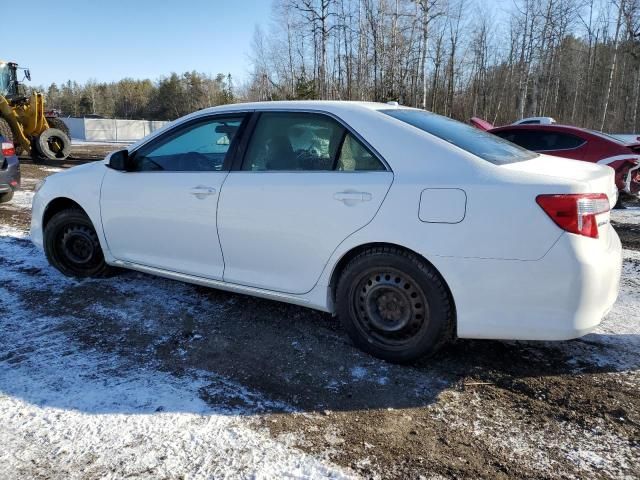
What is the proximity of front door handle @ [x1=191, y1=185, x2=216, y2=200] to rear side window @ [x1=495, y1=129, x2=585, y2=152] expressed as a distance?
22.2ft

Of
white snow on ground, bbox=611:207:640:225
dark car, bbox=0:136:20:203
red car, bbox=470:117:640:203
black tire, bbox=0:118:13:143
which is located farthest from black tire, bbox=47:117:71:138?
white snow on ground, bbox=611:207:640:225

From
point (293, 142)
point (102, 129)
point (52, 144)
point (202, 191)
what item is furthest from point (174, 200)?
point (102, 129)

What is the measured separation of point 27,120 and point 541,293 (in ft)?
56.2

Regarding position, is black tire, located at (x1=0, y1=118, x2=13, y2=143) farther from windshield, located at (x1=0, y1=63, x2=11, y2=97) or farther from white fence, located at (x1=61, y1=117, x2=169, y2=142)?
white fence, located at (x1=61, y1=117, x2=169, y2=142)

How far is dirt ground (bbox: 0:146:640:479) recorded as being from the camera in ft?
7.23

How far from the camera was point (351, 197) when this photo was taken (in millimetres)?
2941

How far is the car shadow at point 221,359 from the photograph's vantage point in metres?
2.64

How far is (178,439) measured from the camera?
229cm

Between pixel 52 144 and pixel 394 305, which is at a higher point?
pixel 52 144

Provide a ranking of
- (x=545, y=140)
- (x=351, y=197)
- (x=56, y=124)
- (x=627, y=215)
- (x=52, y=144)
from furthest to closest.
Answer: (x=56, y=124) < (x=52, y=144) < (x=545, y=140) < (x=627, y=215) < (x=351, y=197)

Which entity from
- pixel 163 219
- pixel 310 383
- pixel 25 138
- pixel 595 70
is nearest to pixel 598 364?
pixel 310 383

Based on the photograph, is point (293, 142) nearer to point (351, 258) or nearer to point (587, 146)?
point (351, 258)

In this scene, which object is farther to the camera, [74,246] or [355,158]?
[74,246]

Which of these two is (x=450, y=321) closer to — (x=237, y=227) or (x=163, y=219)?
(x=237, y=227)
